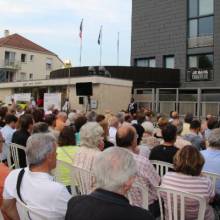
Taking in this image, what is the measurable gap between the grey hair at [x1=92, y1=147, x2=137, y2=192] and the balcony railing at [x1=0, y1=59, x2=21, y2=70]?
67.6 meters

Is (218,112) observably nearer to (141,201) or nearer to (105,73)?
(105,73)

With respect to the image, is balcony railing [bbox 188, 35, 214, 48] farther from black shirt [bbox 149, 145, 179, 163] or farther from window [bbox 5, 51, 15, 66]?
window [bbox 5, 51, 15, 66]

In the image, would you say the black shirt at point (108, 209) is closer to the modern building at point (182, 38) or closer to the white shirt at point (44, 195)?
the white shirt at point (44, 195)

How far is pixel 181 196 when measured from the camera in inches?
160

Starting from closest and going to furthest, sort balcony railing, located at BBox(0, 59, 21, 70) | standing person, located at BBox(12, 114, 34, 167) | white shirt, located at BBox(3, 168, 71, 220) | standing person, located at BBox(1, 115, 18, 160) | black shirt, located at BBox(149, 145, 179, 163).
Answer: white shirt, located at BBox(3, 168, 71, 220)
black shirt, located at BBox(149, 145, 179, 163)
standing person, located at BBox(12, 114, 34, 167)
standing person, located at BBox(1, 115, 18, 160)
balcony railing, located at BBox(0, 59, 21, 70)

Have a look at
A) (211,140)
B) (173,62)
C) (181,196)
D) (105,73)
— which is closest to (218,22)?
(173,62)

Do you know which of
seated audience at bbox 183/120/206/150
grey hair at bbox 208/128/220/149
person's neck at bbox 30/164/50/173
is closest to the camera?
person's neck at bbox 30/164/50/173

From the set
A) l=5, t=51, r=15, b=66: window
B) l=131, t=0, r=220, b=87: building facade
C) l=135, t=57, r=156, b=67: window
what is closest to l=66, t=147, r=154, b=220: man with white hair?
l=131, t=0, r=220, b=87: building facade

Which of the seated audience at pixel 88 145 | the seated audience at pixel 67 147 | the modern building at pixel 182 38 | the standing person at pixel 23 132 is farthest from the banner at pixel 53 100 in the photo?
the seated audience at pixel 88 145

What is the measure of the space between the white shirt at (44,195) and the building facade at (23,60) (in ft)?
211

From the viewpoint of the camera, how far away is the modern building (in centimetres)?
3059

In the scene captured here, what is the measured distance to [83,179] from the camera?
484cm

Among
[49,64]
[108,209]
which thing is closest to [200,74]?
[108,209]

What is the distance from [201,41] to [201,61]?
53.9 inches
